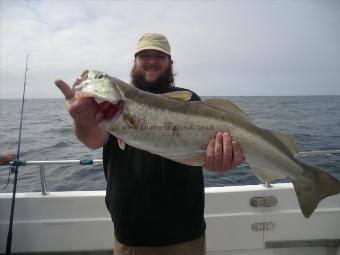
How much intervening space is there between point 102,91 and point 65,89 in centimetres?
31

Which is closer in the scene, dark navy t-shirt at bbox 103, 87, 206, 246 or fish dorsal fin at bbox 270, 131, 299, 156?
fish dorsal fin at bbox 270, 131, 299, 156

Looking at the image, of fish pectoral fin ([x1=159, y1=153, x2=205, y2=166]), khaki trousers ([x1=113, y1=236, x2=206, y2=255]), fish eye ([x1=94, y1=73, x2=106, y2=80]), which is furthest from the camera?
khaki trousers ([x1=113, y1=236, x2=206, y2=255])

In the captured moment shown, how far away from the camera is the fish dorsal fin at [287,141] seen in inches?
119

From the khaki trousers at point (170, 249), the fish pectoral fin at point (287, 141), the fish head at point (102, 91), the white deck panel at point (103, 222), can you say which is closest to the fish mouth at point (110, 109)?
the fish head at point (102, 91)

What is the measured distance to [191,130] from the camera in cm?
293

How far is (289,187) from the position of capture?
5.25m

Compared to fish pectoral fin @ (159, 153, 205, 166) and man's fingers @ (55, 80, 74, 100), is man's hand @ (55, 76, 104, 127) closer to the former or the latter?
man's fingers @ (55, 80, 74, 100)

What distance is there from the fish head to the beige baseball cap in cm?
115

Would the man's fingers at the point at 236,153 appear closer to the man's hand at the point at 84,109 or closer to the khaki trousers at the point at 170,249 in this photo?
the khaki trousers at the point at 170,249

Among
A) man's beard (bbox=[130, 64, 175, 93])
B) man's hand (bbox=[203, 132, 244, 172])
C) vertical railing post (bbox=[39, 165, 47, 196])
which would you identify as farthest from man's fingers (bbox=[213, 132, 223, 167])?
vertical railing post (bbox=[39, 165, 47, 196])

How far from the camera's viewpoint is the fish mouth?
112 inches

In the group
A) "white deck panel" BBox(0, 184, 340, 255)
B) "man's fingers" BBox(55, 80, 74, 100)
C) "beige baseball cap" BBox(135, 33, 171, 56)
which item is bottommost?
"white deck panel" BBox(0, 184, 340, 255)

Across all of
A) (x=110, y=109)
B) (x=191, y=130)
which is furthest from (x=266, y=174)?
(x=110, y=109)

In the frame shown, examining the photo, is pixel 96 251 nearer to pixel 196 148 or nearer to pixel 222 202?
pixel 222 202
